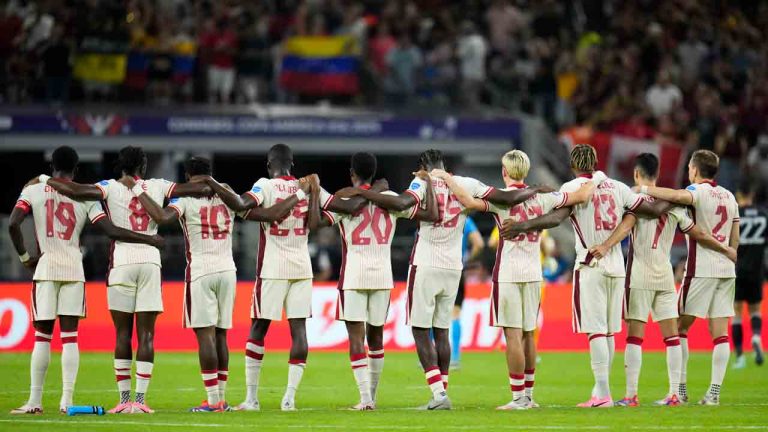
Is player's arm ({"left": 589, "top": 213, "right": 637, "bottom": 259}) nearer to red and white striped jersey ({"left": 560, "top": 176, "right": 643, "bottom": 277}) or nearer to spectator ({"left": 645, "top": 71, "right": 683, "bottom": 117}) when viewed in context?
red and white striped jersey ({"left": 560, "top": 176, "right": 643, "bottom": 277})

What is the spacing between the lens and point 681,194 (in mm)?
14688

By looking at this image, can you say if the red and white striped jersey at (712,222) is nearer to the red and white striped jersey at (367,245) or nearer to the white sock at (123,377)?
the red and white striped jersey at (367,245)

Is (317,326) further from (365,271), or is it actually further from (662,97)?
(662,97)

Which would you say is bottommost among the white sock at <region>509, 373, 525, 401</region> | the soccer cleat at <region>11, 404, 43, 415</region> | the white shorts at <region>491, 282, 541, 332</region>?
the soccer cleat at <region>11, 404, 43, 415</region>

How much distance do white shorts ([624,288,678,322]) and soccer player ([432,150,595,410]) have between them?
1172 millimetres

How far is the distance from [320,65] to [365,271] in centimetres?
1582

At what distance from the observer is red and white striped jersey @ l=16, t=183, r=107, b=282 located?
13.7 meters

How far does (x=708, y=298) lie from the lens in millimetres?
15031

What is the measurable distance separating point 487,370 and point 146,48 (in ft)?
39.1

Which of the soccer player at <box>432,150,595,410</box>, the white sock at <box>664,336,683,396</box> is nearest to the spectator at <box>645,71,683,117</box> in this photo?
the white sock at <box>664,336,683,396</box>

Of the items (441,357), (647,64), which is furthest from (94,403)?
(647,64)

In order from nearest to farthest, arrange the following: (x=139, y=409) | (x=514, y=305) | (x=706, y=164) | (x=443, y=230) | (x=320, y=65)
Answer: (x=139, y=409) → (x=514, y=305) → (x=443, y=230) → (x=706, y=164) → (x=320, y=65)

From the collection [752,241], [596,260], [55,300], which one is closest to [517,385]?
[596,260]

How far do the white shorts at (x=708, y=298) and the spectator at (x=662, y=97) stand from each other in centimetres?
1598
